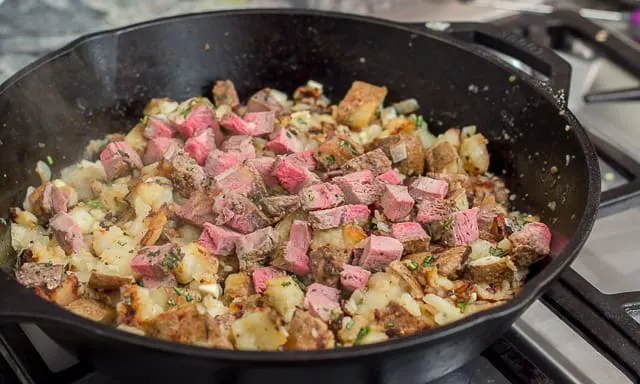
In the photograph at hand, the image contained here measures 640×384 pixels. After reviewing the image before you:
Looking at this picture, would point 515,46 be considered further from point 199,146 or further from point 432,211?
point 199,146

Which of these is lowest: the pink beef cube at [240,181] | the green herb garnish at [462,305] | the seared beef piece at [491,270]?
the green herb garnish at [462,305]

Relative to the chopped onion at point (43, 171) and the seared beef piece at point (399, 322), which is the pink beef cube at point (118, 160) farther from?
the seared beef piece at point (399, 322)

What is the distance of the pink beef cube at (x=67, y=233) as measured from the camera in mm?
1294

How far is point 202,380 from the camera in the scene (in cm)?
94

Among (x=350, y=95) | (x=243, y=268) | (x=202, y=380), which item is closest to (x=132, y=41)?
(x=350, y=95)

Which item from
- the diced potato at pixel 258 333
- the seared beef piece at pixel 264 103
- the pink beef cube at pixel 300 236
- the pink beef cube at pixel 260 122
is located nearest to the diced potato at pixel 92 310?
the diced potato at pixel 258 333

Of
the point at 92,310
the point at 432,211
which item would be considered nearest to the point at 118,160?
the point at 92,310

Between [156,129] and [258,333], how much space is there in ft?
2.15

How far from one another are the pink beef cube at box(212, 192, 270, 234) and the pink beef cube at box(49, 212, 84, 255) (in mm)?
251

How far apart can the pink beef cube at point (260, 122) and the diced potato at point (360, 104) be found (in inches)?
6.9

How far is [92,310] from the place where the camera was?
1.13 meters

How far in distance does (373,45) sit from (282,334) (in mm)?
871

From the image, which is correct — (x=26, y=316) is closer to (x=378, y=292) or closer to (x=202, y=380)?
(x=202, y=380)

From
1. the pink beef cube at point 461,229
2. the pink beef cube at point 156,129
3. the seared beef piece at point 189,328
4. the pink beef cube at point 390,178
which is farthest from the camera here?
→ the pink beef cube at point 156,129
